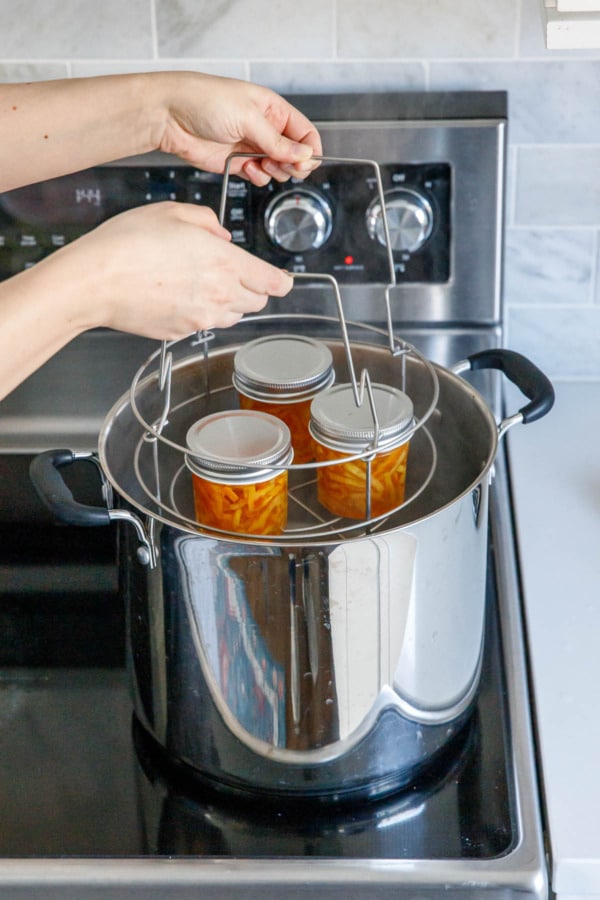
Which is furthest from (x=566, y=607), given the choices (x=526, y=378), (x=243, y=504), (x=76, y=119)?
(x=76, y=119)

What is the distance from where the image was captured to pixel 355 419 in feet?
2.70

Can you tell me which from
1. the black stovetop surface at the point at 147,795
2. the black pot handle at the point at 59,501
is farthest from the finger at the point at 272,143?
the black stovetop surface at the point at 147,795

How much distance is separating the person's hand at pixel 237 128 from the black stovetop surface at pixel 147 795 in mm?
427

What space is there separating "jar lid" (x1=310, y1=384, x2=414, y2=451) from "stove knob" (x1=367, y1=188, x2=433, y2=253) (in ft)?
0.85

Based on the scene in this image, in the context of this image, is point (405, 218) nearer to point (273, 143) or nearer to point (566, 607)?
point (273, 143)

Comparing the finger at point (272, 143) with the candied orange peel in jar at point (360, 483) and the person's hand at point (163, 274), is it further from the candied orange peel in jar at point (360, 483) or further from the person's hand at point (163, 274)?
the candied orange peel in jar at point (360, 483)

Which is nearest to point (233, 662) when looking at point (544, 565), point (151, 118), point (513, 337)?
point (544, 565)

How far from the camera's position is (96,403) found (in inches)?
45.2

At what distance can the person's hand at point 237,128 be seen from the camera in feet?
2.82

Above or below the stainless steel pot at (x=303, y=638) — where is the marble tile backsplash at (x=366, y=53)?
above

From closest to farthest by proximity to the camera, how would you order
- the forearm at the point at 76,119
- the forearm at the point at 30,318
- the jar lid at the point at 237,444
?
the forearm at the point at 30,318 < the jar lid at the point at 237,444 < the forearm at the point at 76,119

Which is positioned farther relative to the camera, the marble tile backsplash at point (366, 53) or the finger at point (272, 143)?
the marble tile backsplash at point (366, 53)

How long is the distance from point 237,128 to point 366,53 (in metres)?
0.33

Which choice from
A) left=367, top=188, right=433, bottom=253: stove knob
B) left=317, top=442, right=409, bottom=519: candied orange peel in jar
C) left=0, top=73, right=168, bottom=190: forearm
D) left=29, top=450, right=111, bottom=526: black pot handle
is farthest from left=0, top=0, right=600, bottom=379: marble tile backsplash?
left=29, top=450, right=111, bottom=526: black pot handle
